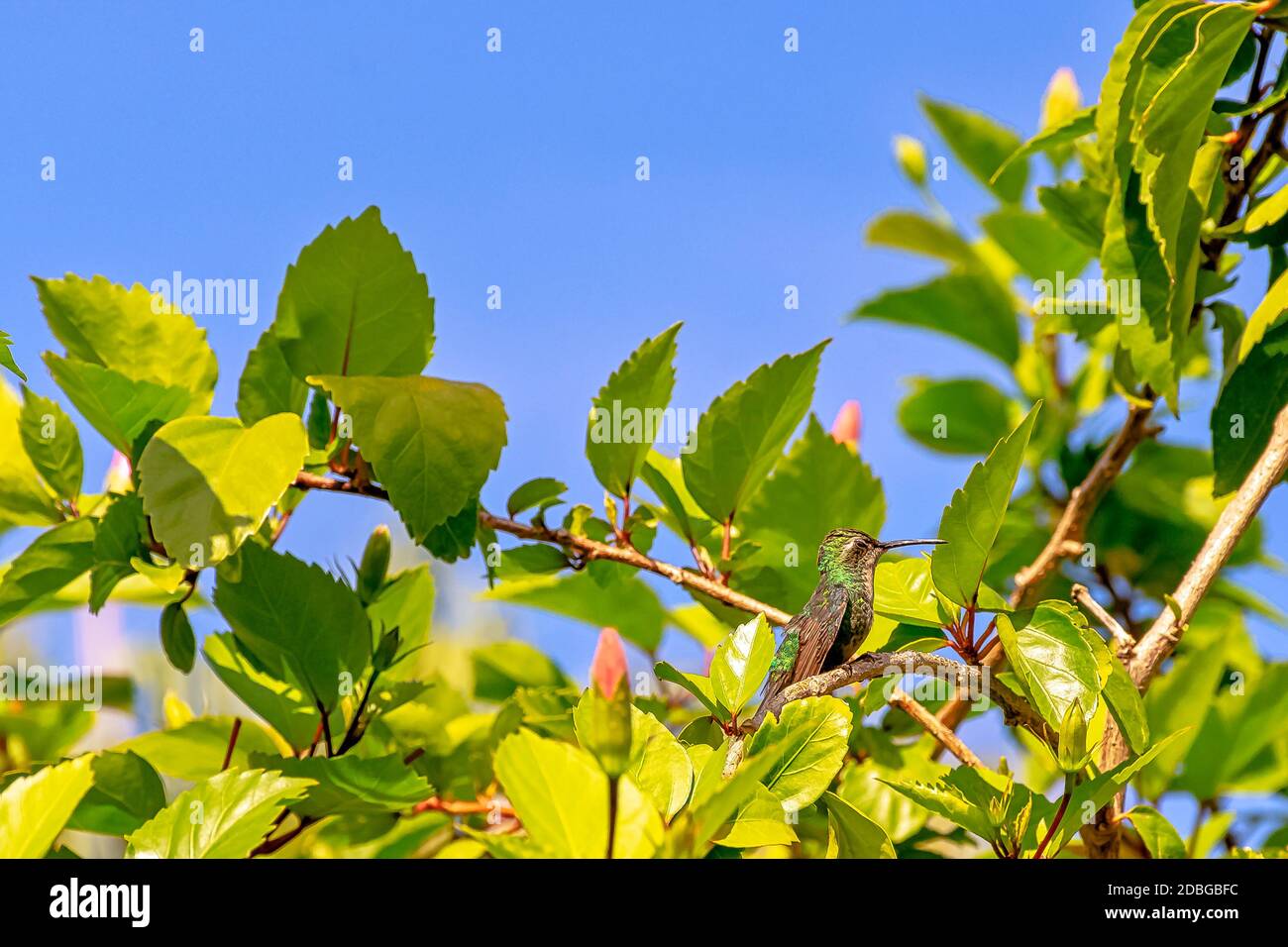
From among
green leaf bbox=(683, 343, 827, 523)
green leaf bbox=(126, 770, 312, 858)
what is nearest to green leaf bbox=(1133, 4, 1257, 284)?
green leaf bbox=(683, 343, 827, 523)

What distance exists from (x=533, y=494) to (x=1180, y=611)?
505 mm

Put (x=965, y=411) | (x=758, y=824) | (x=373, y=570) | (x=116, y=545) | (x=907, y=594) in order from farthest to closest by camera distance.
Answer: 1. (x=965, y=411)
2. (x=373, y=570)
3. (x=116, y=545)
4. (x=907, y=594)
5. (x=758, y=824)

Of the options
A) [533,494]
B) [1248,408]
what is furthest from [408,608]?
[1248,408]

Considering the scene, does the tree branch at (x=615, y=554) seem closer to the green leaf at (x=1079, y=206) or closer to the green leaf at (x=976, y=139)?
the green leaf at (x=1079, y=206)

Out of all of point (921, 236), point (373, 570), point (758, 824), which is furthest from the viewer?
point (921, 236)

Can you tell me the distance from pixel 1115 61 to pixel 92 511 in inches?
37.5

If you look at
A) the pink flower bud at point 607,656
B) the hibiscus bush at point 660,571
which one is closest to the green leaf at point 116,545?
the hibiscus bush at point 660,571

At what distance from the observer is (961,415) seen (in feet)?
5.44

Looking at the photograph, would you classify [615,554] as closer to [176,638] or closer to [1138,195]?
[176,638]

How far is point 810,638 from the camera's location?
0.67 meters

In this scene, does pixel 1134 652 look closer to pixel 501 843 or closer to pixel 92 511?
pixel 501 843

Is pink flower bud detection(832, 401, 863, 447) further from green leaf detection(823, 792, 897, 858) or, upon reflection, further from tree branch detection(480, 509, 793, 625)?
green leaf detection(823, 792, 897, 858)

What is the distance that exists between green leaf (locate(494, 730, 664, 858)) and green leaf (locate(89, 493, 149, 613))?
0.50 m

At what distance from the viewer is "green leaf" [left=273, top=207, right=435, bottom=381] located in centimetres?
90
